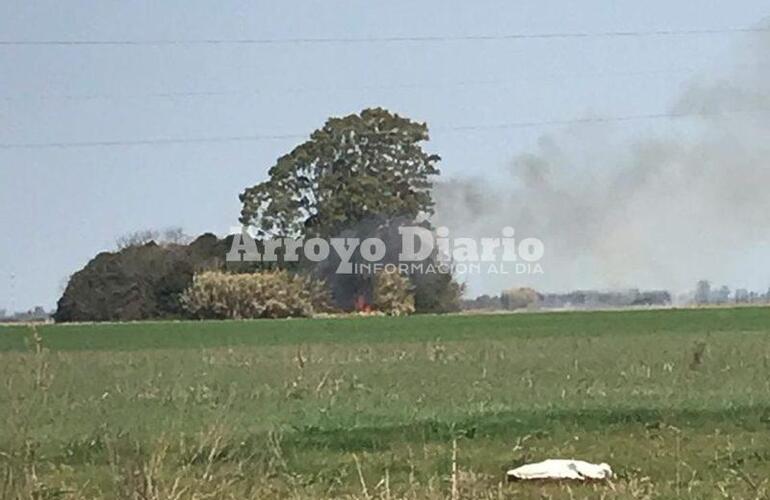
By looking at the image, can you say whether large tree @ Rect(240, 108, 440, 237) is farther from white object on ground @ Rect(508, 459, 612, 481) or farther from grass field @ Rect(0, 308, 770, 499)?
white object on ground @ Rect(508, 459, 612, 481)

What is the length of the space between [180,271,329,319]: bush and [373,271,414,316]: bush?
4457mm

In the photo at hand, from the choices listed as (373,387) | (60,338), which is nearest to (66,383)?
(373,387)

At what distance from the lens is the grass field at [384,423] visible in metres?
8.98

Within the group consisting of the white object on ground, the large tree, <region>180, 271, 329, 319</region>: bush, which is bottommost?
the white object on ground

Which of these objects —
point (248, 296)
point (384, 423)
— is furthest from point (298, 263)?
point (384, 423)

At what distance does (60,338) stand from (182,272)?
93.4 feet

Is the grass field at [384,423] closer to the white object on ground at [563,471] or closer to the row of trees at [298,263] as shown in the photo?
the white object on ground at [563,471]

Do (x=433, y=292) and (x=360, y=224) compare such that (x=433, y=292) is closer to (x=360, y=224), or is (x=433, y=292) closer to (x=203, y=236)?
(x=360, y=224)

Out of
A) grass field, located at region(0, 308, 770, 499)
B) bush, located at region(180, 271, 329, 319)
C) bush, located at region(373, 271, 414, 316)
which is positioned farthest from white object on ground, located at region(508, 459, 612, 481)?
bush, located at region(180, 271, 329, 319)

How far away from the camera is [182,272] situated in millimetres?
84375

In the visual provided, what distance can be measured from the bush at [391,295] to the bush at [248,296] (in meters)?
4.46

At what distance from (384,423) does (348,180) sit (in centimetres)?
7073

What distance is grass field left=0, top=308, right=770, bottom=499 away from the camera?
8984 mm

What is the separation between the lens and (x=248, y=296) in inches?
3275
